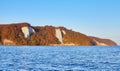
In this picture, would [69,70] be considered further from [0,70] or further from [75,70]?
[0,70]

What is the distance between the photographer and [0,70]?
40344mm

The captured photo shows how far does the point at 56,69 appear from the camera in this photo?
43812 mm

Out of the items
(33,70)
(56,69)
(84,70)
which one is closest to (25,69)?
(33,70)

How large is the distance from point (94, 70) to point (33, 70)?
Answer: 25.3ft

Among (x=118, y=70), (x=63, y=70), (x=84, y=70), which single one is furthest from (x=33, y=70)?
(x=118, y=70)

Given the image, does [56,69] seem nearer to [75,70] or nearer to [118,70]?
[75,70]

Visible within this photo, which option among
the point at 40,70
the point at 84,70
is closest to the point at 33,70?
the point at 40,70

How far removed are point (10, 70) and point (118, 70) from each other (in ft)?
44.4

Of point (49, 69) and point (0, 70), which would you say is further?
point (49, 69)

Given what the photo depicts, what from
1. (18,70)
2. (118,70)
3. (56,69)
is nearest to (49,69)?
(56,69)

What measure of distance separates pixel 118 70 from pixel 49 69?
28.8 ft

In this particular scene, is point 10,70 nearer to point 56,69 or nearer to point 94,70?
point 56,69

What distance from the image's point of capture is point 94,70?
141ft

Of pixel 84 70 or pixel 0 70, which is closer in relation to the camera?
pixel 0 70
